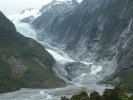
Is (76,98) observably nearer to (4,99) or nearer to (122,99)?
(122,99)

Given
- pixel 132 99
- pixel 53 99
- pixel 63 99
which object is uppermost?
pixel 53 99

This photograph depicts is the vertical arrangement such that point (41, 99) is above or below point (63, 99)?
above

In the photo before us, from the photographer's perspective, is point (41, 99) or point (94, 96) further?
point (41, 99)

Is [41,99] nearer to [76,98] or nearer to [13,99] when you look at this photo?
[13,99]

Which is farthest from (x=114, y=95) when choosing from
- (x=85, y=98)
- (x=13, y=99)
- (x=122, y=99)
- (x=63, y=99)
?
(x=13, y=99)

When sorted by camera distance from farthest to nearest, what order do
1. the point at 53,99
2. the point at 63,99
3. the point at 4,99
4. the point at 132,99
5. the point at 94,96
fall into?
the point at 4,99 < the point at 53,99 < the point at 63,99 < the point at 94,96 < the point at 132,99

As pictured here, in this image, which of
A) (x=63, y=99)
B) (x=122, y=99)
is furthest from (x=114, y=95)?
(x=63, y=99)

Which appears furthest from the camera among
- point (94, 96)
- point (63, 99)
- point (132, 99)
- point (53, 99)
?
point (53, 99)

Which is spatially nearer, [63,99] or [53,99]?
[63,99]

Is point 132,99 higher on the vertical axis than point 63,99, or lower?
lower
